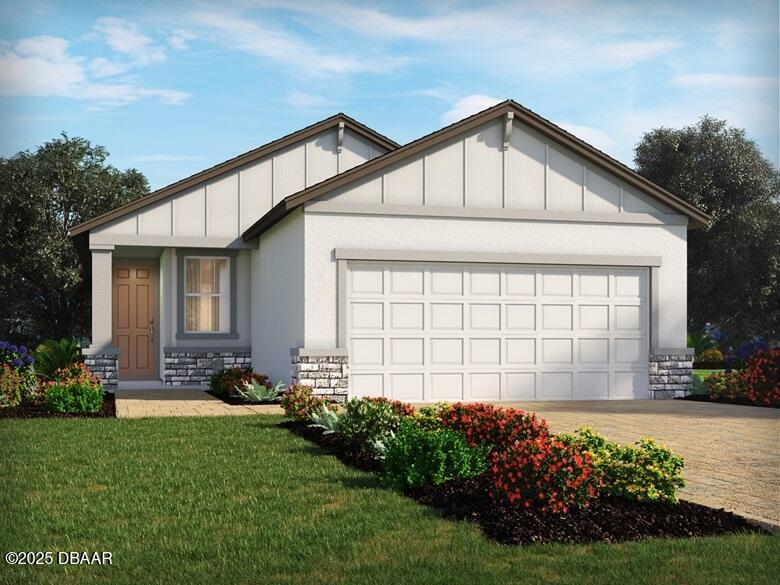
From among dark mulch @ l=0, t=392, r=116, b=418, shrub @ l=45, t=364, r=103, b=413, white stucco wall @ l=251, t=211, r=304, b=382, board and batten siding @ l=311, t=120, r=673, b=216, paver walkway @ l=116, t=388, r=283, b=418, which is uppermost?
board and batten siding @ l=311, t=120, r=673, b=216

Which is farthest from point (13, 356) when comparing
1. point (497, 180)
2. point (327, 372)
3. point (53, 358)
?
point (497, 180)

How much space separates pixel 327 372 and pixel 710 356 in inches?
798

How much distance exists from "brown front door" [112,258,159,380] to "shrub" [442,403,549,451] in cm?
1433

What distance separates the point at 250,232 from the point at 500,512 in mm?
13200

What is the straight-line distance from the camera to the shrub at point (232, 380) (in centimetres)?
1691

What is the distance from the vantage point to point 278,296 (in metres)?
17.5

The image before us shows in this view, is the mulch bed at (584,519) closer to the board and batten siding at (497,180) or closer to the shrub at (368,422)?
the shrub at (368,422)

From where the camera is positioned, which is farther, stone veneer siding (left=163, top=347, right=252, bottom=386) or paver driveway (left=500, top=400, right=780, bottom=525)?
stone veneer siding (left=163, top=347, right=252, bottom=386)

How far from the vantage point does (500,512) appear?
6.65 meters

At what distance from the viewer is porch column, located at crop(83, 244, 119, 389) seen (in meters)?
18.9

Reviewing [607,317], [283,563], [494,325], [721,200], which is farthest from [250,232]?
[721,200]

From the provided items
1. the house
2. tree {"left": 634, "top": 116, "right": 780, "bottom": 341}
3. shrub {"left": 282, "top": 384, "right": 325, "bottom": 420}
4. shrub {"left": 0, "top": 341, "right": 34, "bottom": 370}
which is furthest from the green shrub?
tree {"left": 634, "top": 116, "right": 780, "bottom": 341}

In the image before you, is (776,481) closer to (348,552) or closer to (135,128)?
(348,552)

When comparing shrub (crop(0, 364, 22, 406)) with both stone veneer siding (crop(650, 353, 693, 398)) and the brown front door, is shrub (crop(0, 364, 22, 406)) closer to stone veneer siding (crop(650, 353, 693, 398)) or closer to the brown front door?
the brown front door
